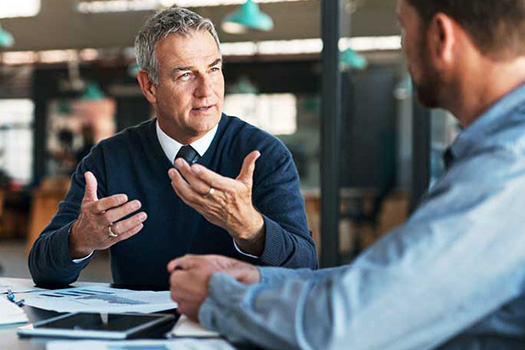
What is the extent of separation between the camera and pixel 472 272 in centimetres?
96

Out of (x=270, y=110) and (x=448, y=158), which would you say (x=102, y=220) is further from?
(x=270, y=110)

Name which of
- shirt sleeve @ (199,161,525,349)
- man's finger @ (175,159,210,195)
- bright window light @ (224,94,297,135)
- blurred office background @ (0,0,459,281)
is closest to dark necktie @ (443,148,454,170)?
shirt sleeve @ (199,161,525,349)

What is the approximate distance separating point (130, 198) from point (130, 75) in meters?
12.0

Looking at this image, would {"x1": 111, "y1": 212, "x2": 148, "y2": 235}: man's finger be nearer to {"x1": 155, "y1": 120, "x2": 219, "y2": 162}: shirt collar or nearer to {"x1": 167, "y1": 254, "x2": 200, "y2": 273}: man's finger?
{"x1": 167, "y1": 254, "x2": 200, "y2": 273}: man's finger

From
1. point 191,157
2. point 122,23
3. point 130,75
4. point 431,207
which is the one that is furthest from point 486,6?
point 130,75

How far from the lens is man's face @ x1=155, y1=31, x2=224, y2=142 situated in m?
2.17

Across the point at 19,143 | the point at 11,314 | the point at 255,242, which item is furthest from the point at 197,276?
the point at 19,143

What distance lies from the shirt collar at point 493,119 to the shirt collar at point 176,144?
120 cm

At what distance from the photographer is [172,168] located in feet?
6.82

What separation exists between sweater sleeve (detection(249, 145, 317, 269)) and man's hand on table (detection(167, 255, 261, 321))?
1.59 ft

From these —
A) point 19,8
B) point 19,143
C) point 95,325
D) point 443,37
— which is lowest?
point 19,143

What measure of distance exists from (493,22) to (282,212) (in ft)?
3.29

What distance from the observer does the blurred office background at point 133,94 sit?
9.21m

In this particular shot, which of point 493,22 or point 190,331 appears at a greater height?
point 493,22
